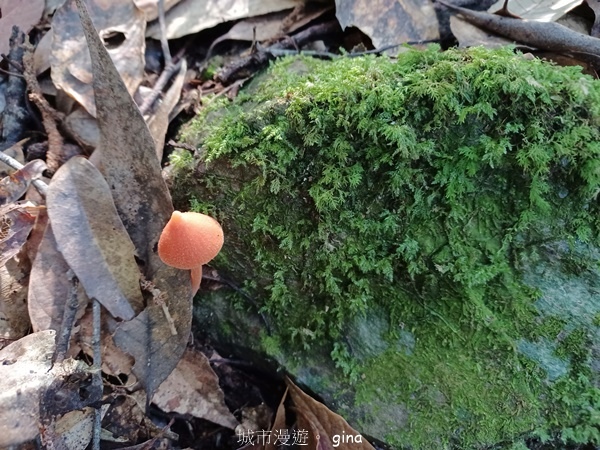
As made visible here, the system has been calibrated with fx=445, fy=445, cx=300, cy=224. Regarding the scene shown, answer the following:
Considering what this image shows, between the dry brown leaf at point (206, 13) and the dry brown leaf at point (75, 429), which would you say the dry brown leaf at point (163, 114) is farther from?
the dry brown leaf at point (75, 429)

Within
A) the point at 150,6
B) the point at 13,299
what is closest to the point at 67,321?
the point at 13,299

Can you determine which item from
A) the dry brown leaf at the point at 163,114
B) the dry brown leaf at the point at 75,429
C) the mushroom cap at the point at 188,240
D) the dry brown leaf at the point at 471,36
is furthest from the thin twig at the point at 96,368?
the dry brown leaf at the point at 471,36

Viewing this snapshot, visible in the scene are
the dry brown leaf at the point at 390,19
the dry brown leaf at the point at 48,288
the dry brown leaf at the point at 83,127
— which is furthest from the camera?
the dry brown leaf at the point at 390,19

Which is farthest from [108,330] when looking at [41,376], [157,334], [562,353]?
[562,353]

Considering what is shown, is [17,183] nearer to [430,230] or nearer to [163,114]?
[163,114]

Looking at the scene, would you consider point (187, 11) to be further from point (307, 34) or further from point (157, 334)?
point (157, 334)

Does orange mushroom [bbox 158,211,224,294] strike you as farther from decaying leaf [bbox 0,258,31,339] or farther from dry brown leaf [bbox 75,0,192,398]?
decaying leaf [bbox 0,258,31,339]
